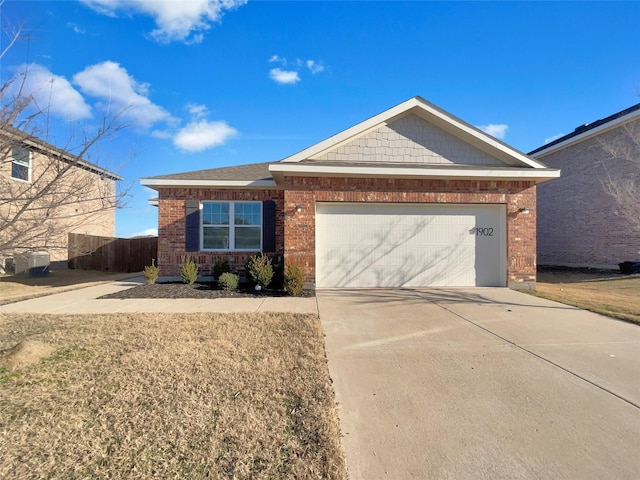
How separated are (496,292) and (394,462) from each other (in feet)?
26.1

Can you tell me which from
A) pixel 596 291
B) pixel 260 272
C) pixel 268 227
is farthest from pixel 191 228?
pixel 596 291

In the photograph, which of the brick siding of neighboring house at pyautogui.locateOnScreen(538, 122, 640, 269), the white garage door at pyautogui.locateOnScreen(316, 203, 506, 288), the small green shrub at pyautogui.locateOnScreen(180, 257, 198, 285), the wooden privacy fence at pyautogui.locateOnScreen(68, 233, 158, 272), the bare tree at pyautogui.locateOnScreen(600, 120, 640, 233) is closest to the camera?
the white garage door at pyautogui.locateOnScreen(316, 203, 506, 288)

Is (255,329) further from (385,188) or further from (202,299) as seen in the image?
(385,188)

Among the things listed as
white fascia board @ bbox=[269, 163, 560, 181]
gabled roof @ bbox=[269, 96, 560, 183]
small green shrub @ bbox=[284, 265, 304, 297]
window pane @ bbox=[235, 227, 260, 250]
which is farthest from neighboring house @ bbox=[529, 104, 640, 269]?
window pane @ bbox=[235, 227, 260, 250]

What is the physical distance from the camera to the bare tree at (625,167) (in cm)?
1198

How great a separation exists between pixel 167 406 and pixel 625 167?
59.3 feet

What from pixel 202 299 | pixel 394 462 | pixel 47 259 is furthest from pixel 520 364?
pixel 47 259

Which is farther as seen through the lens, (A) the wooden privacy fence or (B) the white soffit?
(A) the wooden privacy fence

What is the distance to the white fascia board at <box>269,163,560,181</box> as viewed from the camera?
29.7 feet

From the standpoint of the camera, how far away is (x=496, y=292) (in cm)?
917

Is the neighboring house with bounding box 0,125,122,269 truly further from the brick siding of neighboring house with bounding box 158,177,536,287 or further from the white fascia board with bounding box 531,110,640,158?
the white fascia board with bounding box 531,110,640,158

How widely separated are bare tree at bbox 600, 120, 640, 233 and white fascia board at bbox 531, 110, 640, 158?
9.4 inches

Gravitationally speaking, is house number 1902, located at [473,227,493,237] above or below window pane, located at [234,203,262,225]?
below

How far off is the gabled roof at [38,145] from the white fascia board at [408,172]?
5.35 meters
